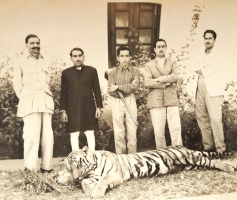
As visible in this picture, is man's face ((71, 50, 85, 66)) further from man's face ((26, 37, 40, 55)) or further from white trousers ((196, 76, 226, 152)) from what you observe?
white trousers ((196, 76, 226, 152))

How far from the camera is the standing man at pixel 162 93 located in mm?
2486

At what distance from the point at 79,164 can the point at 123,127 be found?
15.1 inches

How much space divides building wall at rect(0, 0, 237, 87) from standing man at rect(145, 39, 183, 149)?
0.37 ft

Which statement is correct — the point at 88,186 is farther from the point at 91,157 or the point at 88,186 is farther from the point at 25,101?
the point at 25,101

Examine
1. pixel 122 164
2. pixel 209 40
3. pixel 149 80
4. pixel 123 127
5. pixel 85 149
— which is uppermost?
pixel 209 40

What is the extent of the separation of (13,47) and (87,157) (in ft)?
2.79

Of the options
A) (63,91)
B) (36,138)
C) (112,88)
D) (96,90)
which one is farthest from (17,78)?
(112,88)

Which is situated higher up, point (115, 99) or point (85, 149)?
point (115, 99)

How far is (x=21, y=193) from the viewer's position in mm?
2309

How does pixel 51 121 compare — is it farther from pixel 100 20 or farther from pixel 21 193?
pixel 100 20

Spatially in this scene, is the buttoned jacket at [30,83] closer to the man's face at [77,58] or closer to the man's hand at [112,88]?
the man's face at [77,58]

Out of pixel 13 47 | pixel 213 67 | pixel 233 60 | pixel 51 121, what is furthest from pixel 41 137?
pixel 233 60

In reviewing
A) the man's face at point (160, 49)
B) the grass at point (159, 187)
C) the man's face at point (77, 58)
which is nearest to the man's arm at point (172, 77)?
the man's face at point (160, 49)

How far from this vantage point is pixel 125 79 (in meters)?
2.45
